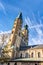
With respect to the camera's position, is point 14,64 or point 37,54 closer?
point 14,64

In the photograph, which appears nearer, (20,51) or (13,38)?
(20,51)

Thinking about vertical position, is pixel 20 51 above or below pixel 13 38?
below

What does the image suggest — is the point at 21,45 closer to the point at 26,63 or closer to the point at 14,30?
the point at 14,30

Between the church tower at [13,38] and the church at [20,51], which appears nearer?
the church at [20,51]

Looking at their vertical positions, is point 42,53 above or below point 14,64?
above

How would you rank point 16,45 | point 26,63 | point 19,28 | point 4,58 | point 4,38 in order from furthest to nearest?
1. point 4,38
2. point 19,28
3. point 16,45
4. point 4,58
5. point 26,63

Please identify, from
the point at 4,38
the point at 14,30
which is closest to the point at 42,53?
the point at 14,30

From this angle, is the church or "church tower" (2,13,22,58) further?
"church tower" (2,13,22,58)

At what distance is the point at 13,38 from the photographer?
59625 millimetres

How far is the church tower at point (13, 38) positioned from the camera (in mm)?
55062

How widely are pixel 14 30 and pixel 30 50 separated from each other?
11.8m

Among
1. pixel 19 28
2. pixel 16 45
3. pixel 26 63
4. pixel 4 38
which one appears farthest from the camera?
pixel 4 38

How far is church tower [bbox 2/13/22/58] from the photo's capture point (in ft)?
181

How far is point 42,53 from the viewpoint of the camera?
52.8m
